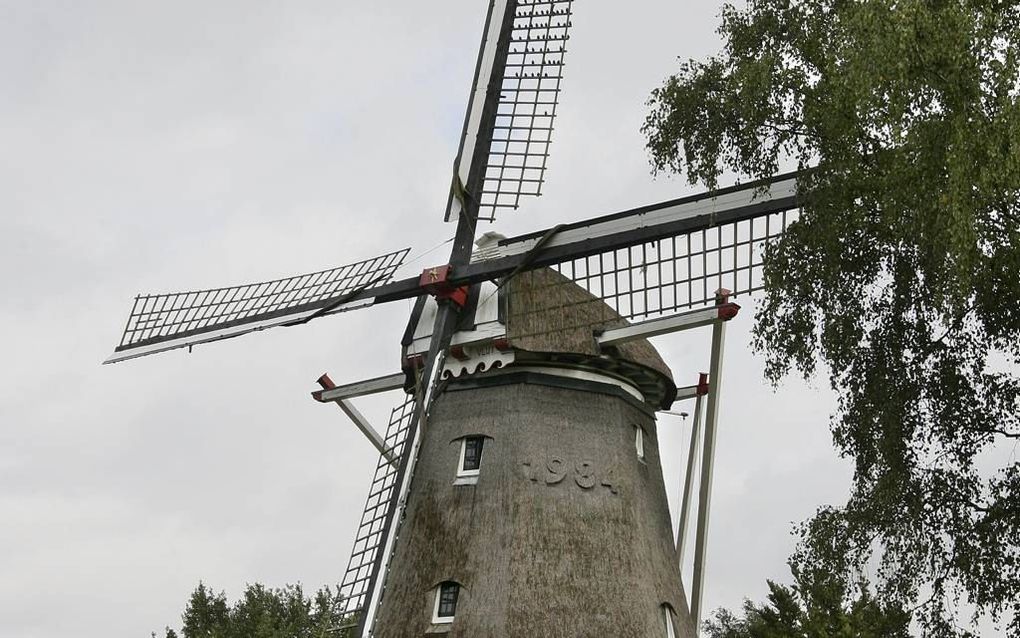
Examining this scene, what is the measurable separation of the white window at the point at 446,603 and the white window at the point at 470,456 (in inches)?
57.3

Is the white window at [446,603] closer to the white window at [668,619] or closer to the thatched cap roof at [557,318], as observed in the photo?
the white window at [668,619]

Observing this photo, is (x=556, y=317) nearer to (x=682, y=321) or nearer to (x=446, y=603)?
(x=682, y=321)

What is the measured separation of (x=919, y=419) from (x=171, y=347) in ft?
35.7

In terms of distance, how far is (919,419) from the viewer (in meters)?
11.7

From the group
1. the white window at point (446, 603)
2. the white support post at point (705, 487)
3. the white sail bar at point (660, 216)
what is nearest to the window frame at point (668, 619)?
the white support post at point (705, 487)

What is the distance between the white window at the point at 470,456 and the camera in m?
14.5

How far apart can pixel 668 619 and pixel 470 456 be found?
3091 millimetres

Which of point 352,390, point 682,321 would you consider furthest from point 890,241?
point 352,390

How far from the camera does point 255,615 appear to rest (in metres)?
20.6

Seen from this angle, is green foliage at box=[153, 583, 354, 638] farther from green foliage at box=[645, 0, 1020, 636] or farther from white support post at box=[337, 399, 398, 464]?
green foliage at box=[645, 0, 1020, 636]

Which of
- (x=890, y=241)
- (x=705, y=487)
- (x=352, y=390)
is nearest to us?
(x=890, y=241)

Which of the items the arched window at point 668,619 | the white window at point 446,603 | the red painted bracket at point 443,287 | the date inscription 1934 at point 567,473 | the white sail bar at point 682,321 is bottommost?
the white window at point 446,603

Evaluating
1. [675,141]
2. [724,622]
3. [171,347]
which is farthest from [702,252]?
[724,622]

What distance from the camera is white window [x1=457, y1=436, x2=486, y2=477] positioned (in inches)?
571
